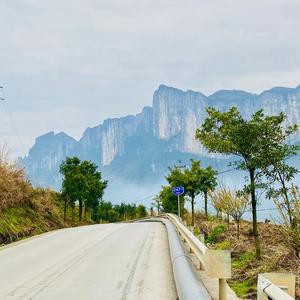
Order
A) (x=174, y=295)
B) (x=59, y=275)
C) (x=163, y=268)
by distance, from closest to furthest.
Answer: (x=174, y=295) < (x=59, y=275) < (x=163, y=268)

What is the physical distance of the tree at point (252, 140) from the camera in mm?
15469

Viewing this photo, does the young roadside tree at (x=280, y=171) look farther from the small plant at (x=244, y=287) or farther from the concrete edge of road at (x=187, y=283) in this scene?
the concrete edge of road at (x=187, y=283)

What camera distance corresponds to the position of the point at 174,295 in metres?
8.38

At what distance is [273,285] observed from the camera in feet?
13.9

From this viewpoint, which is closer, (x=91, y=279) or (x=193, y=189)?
(x=91, y=279)

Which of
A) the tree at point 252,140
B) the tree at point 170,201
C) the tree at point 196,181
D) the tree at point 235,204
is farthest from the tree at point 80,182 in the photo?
the tree at point 252,140

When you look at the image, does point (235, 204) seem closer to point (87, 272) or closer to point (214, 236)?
point (214, 236)

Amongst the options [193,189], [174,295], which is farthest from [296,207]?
[193,189]

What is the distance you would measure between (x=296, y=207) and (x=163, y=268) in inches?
138

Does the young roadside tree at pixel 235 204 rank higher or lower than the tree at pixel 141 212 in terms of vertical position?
lower

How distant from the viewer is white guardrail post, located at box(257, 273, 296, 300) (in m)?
4.09

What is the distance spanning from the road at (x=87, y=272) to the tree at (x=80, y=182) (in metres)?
36.9

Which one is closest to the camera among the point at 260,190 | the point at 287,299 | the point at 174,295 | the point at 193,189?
the point at 287,299

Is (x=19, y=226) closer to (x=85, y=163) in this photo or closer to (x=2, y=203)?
(x=2, y=203)
